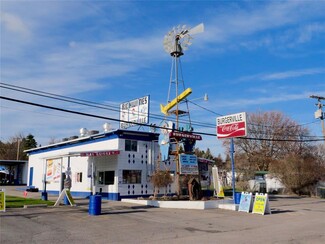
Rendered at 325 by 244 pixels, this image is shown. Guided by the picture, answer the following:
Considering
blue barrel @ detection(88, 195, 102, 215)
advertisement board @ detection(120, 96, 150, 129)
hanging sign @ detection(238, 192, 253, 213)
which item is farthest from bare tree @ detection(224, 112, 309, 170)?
blue barrel @ detection(88, 195, 102, 215)

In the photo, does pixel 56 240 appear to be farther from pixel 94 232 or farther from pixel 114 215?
pixel 114 215

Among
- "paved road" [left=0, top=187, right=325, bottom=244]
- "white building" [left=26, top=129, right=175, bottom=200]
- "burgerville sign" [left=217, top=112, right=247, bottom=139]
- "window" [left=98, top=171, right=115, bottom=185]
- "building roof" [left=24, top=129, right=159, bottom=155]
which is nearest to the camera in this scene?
"paved road" [left=0, top=187, right=325, bottom=244]

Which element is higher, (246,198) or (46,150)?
(46,150)

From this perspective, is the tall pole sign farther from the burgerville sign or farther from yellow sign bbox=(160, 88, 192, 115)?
yellow sign bbox=(160, 88, 192, 115)

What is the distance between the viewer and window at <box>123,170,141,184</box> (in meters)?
26.8

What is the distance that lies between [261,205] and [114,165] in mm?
11831

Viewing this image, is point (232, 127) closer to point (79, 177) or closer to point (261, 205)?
point (261, 205)

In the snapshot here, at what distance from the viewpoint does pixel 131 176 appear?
27.2 m

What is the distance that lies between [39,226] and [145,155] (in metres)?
15.3

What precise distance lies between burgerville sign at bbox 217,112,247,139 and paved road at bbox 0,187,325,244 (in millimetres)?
5685

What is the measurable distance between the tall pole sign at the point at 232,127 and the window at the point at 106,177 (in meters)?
9.12

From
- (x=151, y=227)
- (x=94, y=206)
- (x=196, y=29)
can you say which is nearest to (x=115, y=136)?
(x=196, y=29)

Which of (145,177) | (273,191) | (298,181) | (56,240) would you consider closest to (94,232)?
(56,240)

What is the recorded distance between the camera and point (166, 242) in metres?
10.6
